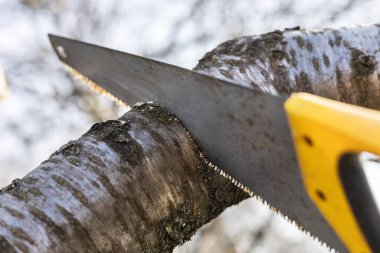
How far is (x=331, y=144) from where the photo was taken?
778 millimetres

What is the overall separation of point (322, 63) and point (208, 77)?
63 centimetres

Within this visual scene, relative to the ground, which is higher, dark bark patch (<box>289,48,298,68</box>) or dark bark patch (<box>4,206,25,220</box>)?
dark bark patch (<box>4,206,25,220</box>)

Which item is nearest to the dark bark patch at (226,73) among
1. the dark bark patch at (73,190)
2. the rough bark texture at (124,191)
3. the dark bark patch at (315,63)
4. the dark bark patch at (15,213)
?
the rough bark texture at (124,191)

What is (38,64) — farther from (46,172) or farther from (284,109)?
(284,109)

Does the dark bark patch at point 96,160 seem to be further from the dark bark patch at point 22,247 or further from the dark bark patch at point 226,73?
the dark bark patch at point 226,73

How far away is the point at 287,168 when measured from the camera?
0.92 m

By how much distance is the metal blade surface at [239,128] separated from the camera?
0.91 metres

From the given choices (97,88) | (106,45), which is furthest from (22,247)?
(106,45)

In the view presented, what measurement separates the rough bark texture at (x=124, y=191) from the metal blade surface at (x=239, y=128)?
0.06m

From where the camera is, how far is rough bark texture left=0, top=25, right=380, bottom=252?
86 cm

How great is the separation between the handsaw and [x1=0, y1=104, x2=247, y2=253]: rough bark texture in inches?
2.8

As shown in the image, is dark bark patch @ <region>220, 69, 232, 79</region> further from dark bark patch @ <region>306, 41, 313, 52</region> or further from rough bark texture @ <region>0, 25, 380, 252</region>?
dark bark patch @ <region>306, 41, 313, 52</region>

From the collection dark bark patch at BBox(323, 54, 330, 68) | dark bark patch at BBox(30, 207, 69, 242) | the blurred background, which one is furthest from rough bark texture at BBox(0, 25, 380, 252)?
the blurred background

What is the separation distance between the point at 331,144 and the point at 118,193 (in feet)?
1.56
